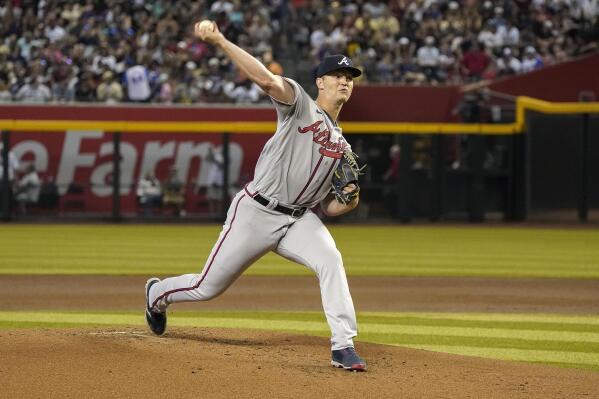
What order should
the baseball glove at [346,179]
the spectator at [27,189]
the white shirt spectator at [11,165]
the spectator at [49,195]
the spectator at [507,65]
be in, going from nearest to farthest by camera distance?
the baseball glove at [346,179] → the white shirt spectator at [11,165] → the spectator at [27,189] → the spectator at [49,195] → the spectator at [507,65]

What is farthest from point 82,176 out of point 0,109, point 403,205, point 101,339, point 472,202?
point 101,339

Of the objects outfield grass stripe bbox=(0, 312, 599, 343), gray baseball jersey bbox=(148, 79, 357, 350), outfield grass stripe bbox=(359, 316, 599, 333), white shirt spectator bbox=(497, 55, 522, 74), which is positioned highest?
white shirt spectator bbox=(497, 55, 522, 74)

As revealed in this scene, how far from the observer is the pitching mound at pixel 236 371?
542 cm

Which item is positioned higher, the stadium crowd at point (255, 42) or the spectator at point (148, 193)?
the stadium crowd at point (255, 42)

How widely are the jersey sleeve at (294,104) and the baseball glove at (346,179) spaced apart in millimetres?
382

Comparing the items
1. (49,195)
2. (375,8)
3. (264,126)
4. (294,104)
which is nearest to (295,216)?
(294,104)

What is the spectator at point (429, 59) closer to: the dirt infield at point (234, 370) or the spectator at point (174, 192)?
the spectator at point (174, 192)

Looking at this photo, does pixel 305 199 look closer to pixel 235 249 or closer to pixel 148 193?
pixel 235 249

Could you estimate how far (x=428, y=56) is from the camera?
22.6m

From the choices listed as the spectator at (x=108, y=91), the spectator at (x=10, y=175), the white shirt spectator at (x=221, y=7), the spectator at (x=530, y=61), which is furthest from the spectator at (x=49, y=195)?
the spectator at (x=530, y=61)

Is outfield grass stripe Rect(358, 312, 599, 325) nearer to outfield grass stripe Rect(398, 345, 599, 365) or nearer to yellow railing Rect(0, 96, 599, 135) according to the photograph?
outfield grass stripe Rect(398, 345, 599, 365)

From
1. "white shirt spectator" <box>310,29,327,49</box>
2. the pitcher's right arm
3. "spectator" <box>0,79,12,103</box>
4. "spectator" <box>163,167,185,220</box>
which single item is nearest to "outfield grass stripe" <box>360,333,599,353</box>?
the pitcher's right arm

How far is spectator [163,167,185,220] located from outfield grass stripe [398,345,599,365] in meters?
13.6

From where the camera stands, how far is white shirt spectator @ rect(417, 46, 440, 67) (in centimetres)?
2244
